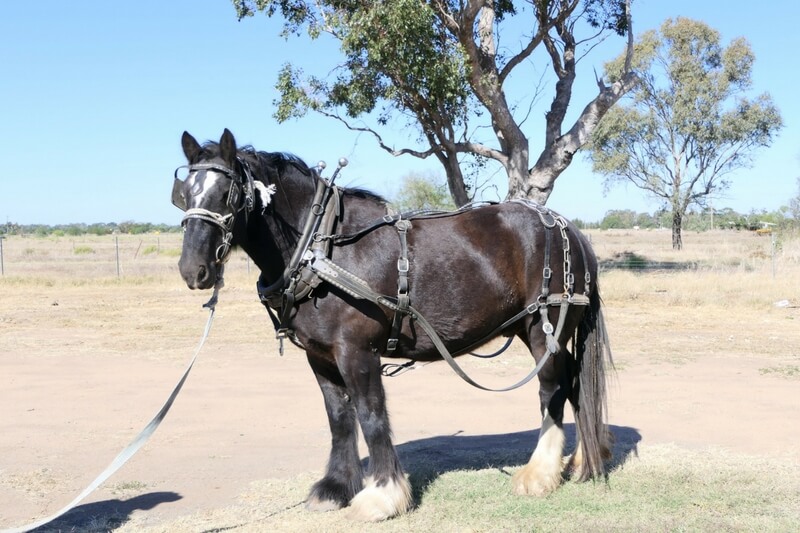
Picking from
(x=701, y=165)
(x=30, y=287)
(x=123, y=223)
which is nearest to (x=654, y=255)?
(x=701, y=165)

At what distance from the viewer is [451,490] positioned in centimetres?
470

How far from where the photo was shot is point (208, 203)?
3.68 m

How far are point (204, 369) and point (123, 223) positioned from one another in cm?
10571

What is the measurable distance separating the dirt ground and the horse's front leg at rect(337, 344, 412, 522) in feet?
3.59

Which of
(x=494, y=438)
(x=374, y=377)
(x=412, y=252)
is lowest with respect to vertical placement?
(x=494, y=438)

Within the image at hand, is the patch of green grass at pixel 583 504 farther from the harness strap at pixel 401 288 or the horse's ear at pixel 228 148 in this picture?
the horse's ear at pixel 228 148

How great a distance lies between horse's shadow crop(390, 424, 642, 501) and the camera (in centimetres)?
517

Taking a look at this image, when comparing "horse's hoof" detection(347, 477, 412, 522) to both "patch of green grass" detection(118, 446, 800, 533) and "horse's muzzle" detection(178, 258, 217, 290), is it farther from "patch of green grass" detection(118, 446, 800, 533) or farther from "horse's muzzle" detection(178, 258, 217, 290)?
"horse's muzzle" detection(178, 258, 217, 290)

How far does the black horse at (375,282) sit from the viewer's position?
3.86m

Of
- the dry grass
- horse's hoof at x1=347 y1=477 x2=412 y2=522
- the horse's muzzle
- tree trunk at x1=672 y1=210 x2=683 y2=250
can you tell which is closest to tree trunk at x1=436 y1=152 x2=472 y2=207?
the dry grass

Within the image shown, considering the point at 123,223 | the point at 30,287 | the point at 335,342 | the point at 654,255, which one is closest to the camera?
the point at 335,342

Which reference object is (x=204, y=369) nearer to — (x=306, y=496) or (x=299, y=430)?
(x=299, y=430)

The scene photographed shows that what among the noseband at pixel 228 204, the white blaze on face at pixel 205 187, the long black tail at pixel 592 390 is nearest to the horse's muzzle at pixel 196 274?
the noseband at pixel 228 204

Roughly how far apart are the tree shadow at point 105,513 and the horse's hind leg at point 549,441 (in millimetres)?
2302
